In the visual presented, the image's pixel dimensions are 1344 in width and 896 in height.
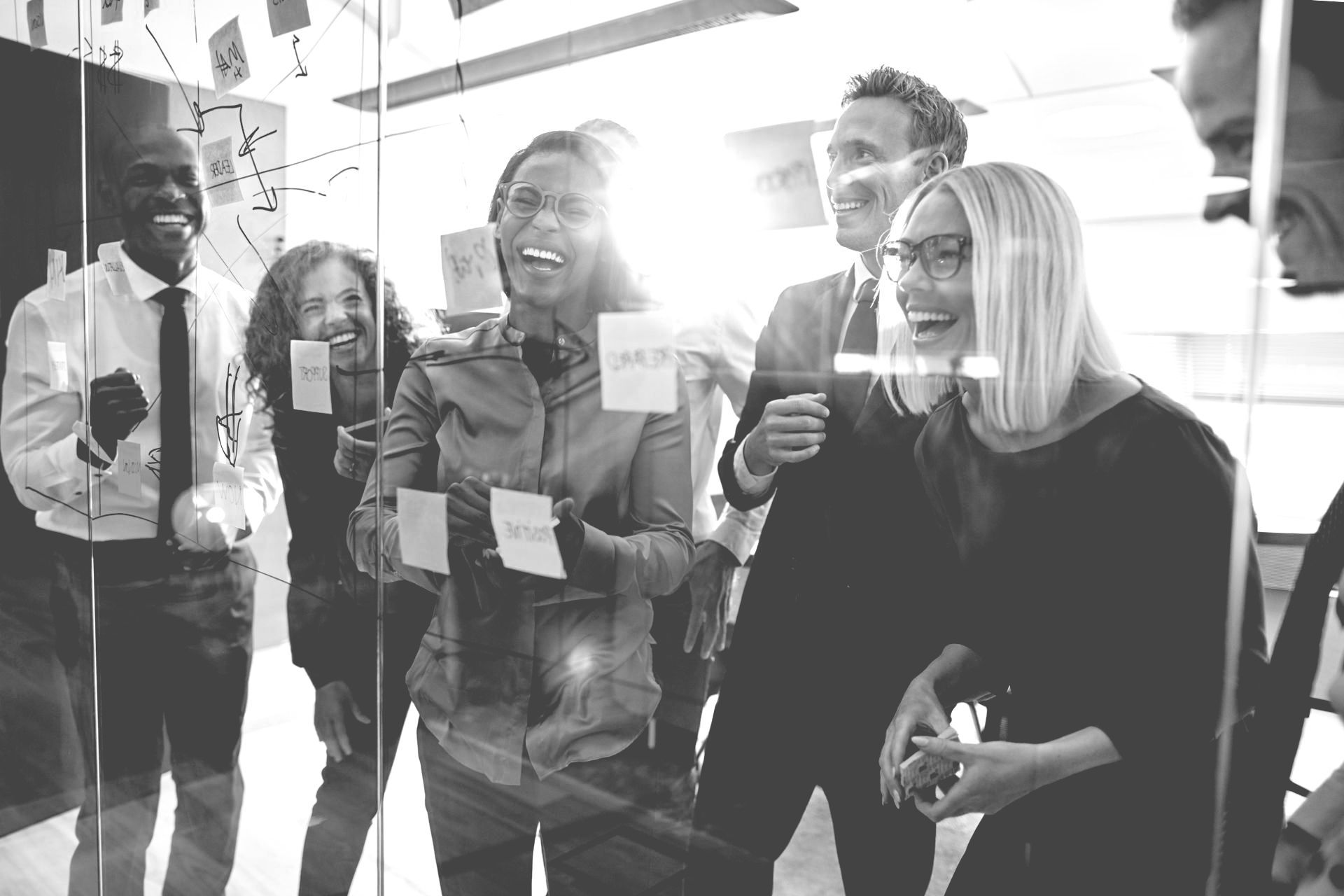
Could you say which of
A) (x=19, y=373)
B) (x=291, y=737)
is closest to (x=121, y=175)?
(x=19, y=373)

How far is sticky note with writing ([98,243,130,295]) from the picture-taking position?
2020 mm

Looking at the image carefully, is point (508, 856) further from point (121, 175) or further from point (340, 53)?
point (121, 175)

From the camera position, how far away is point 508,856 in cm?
137

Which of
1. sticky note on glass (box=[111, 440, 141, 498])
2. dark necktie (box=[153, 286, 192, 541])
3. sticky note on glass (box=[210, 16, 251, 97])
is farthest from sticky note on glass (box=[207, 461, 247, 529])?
sticky note on glass (box=[210, 16, 251, 97])

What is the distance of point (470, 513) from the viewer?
52.9 inches

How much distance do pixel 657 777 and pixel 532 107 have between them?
2.95 ft

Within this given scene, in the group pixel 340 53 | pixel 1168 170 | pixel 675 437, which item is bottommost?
pixel 675 437

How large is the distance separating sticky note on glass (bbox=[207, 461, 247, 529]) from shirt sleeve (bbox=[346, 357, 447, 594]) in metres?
0.45

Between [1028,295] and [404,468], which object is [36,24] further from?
[1028,295]

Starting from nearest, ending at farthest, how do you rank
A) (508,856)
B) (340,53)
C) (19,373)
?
(508,856)
(340,53)
(19,373)

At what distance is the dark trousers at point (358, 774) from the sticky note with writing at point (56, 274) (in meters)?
1.33

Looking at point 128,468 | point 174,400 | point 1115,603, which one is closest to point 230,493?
point 174,400

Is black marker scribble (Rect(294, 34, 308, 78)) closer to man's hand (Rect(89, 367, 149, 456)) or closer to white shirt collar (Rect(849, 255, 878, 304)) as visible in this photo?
man's hand (Rect(89, 367, 149, 456))

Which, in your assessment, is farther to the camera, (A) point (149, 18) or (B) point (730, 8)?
(A) point (149, 18)
